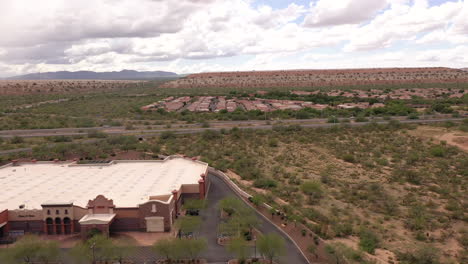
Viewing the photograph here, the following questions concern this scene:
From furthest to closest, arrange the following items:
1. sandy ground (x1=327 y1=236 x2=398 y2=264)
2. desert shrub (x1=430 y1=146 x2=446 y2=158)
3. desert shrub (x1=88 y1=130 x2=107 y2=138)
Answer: desert shrub (x1=88 y1=130 x2=107 y2=138), desert shrub (x1=430 y1=146 x2=446 y2=158), sandy ground (x1=327 y1=236 x2=398 y2=264)

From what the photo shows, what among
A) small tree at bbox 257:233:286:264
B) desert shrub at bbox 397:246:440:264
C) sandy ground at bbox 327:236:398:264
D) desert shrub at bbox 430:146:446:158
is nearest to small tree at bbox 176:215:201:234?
small tree at bbox 257:233:286:264

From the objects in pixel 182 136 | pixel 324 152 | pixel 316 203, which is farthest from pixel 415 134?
pixel 182 136

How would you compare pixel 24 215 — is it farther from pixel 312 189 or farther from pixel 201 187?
pixel 312 189

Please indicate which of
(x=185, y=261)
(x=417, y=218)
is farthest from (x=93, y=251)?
(x=417, y=218)

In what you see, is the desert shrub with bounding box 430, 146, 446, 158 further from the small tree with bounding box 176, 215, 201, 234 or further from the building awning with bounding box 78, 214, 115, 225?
the building awning with bounding box 78, 214, 115, 225

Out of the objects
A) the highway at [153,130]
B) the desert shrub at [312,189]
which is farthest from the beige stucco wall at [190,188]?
the highway at [153,130]
